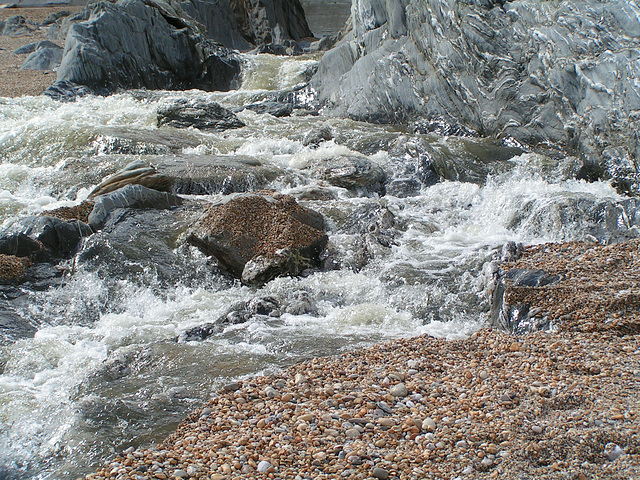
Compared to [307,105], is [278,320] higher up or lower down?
lower down

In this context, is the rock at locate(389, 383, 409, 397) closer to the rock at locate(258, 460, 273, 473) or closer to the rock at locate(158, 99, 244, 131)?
the rock at locate(258, 460, 273, 473)

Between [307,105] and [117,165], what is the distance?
8713 millimetres

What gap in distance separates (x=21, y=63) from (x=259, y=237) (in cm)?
2281

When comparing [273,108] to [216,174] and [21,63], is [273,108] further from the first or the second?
[21,63]

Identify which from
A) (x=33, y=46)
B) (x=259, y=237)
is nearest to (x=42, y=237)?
(x=259, y=237)

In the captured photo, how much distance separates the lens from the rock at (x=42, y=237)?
852 cm

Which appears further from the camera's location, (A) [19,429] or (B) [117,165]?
(B) [117,165]

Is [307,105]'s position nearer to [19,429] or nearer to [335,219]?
[335,219]

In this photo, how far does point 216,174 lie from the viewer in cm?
1155

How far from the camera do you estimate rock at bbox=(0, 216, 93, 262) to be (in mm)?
8516

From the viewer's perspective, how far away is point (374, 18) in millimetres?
18812

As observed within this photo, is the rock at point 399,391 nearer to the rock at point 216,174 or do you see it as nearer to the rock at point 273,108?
the rock at point 216,174

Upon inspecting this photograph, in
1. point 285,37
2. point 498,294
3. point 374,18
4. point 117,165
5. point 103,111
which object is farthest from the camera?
point 285,37

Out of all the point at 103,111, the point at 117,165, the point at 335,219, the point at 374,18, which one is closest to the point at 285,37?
the point at 374,18
